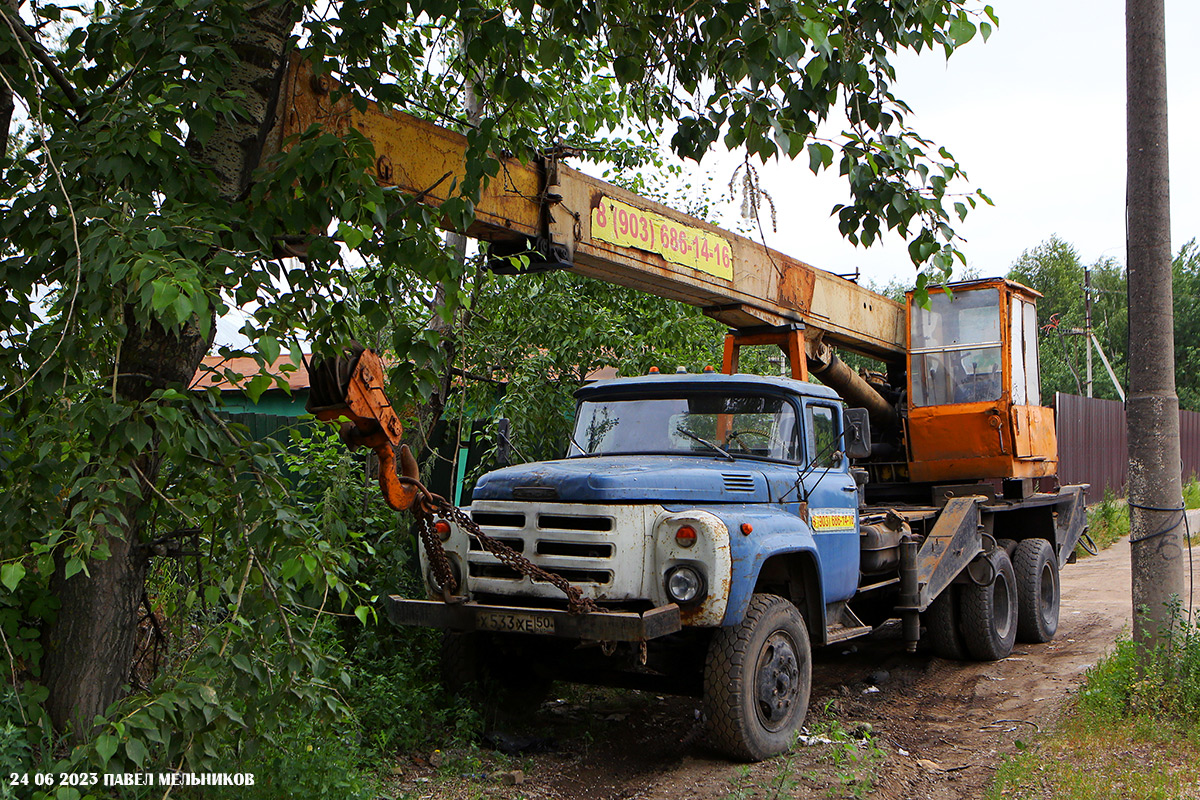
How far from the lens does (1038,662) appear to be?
8703mm

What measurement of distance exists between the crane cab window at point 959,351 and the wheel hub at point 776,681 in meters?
4.51

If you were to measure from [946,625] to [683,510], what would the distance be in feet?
13.9

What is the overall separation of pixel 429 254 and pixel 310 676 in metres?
1.81

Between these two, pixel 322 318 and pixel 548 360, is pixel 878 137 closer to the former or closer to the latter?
pixel 322 318

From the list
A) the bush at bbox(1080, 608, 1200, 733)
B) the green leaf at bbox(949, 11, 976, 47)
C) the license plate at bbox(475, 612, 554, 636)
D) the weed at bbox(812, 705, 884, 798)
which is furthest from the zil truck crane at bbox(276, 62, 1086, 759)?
the bush at bbox(1080, 608, 1200, 733)

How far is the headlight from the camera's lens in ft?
17.5

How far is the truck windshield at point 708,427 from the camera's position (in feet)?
21.8

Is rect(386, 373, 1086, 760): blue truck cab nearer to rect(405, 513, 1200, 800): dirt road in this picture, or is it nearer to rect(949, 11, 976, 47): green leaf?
A: rect(405, 513, 1200, 800): dirt road

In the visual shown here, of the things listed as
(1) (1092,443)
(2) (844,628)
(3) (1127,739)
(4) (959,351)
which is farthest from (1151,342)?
(1) (1092,443)

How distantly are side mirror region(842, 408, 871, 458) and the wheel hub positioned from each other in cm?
156

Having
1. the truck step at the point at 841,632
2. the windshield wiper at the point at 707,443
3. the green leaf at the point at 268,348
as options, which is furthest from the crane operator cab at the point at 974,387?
the green leaf at the point at 268,348

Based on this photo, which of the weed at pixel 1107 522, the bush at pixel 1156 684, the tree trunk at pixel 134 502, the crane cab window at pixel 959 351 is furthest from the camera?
the weed at pixel 1107 522

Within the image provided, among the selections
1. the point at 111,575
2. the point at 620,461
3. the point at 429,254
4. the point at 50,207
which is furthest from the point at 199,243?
the point at 620,461

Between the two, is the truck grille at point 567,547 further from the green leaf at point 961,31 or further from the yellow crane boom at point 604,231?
the green leaf at point 961,31
